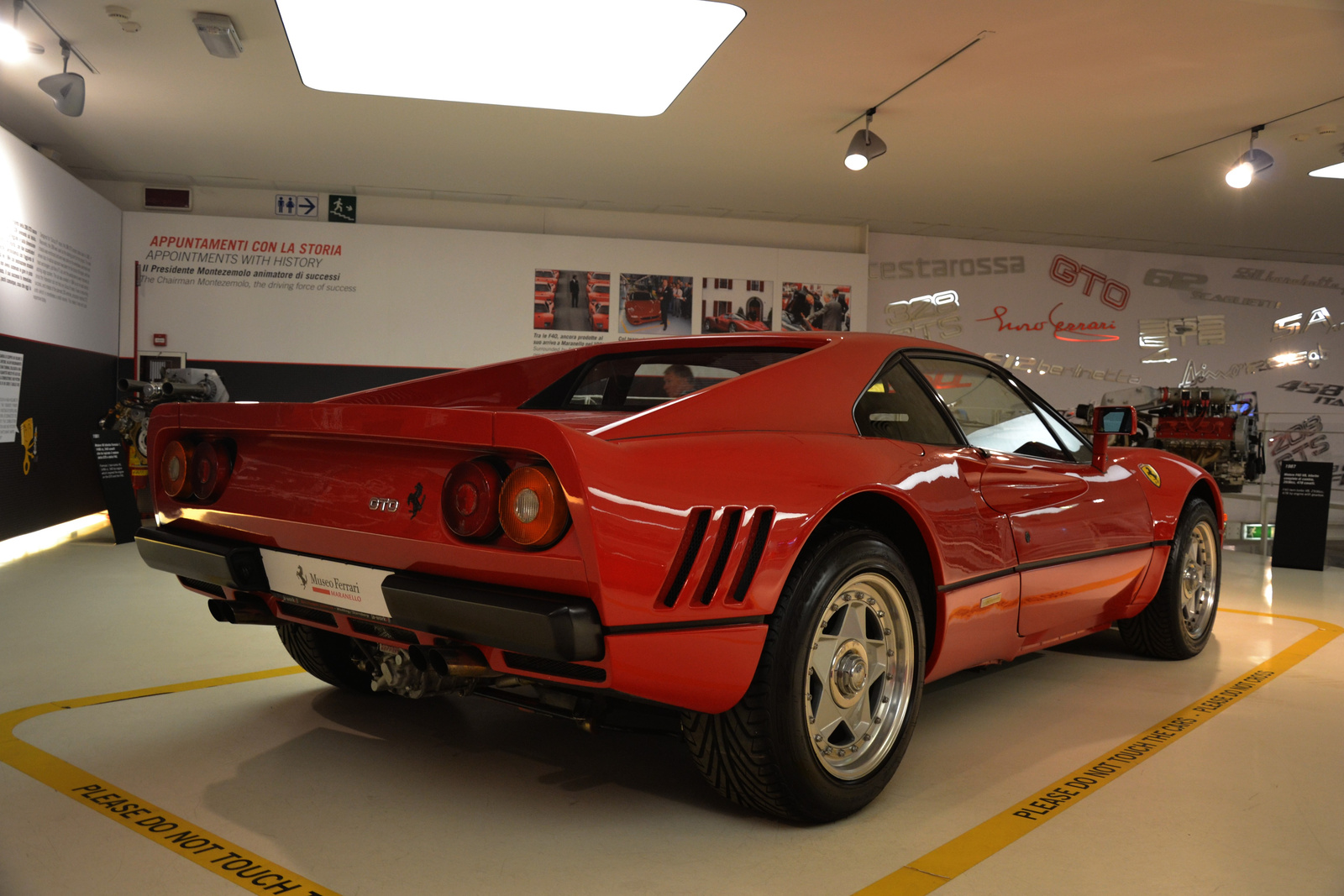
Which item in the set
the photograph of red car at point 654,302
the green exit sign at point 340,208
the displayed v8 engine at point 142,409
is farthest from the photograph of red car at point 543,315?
the displayed v8 engine at point 142,409

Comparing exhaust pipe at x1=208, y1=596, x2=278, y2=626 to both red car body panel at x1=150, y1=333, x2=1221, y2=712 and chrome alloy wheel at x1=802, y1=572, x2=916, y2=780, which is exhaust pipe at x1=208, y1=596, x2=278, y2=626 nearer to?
red car body panel at x1=150, y1=333, x2=1221, y2=712

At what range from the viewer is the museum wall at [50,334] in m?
6.63

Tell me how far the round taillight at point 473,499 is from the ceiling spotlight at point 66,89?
5.79 m

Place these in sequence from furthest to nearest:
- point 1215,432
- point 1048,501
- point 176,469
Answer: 1. point 1215,432
2. point 1048,501
3. point 176,469

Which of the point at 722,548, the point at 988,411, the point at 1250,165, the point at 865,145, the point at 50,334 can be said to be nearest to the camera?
the point at 722,548

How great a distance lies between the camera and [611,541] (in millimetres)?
1612

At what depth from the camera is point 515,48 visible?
592 centimetres

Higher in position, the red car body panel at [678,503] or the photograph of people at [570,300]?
the photograph of people at [570,300]

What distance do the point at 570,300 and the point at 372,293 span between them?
6.61 ft

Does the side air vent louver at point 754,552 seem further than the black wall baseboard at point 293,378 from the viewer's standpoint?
No

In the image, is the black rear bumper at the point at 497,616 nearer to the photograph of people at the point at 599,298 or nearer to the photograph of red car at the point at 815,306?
the photograph of people at the point at 599,298

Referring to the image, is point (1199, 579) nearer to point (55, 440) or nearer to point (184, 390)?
point (184, 390)
